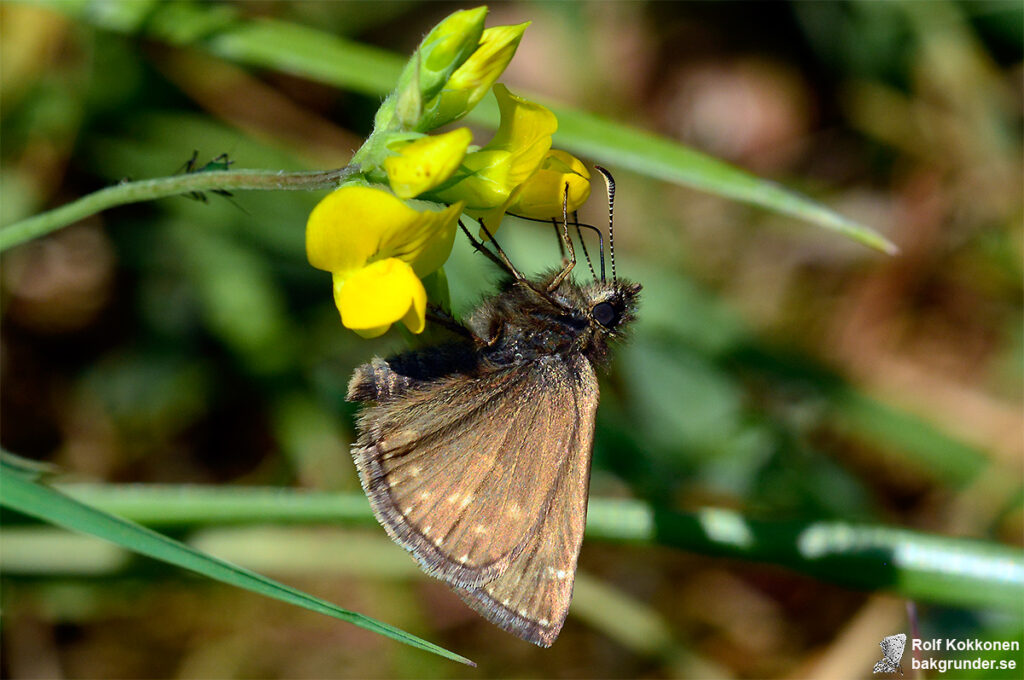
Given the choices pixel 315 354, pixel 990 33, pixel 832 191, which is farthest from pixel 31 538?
pixel 990 33

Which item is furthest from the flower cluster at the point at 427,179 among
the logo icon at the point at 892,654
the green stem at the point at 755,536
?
the logo icon at the point at 892,654

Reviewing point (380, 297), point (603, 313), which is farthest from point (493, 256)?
point (380, 297)

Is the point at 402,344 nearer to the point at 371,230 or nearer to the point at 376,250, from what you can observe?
the point at 376,250

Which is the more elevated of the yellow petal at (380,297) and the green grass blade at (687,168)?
the green grass blade at (687,168)

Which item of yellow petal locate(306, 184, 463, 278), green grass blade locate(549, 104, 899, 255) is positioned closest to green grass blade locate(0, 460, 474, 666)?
yellow petal locate(306, 184, 463, 278)

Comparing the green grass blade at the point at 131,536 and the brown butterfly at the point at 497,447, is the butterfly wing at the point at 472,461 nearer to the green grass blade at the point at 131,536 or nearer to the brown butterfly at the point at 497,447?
the brown butterfly at the point at 497,447

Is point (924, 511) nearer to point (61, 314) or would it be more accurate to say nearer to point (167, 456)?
point (167, 456)

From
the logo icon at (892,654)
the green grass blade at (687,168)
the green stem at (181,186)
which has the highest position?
the green grass blade at (687,168)
